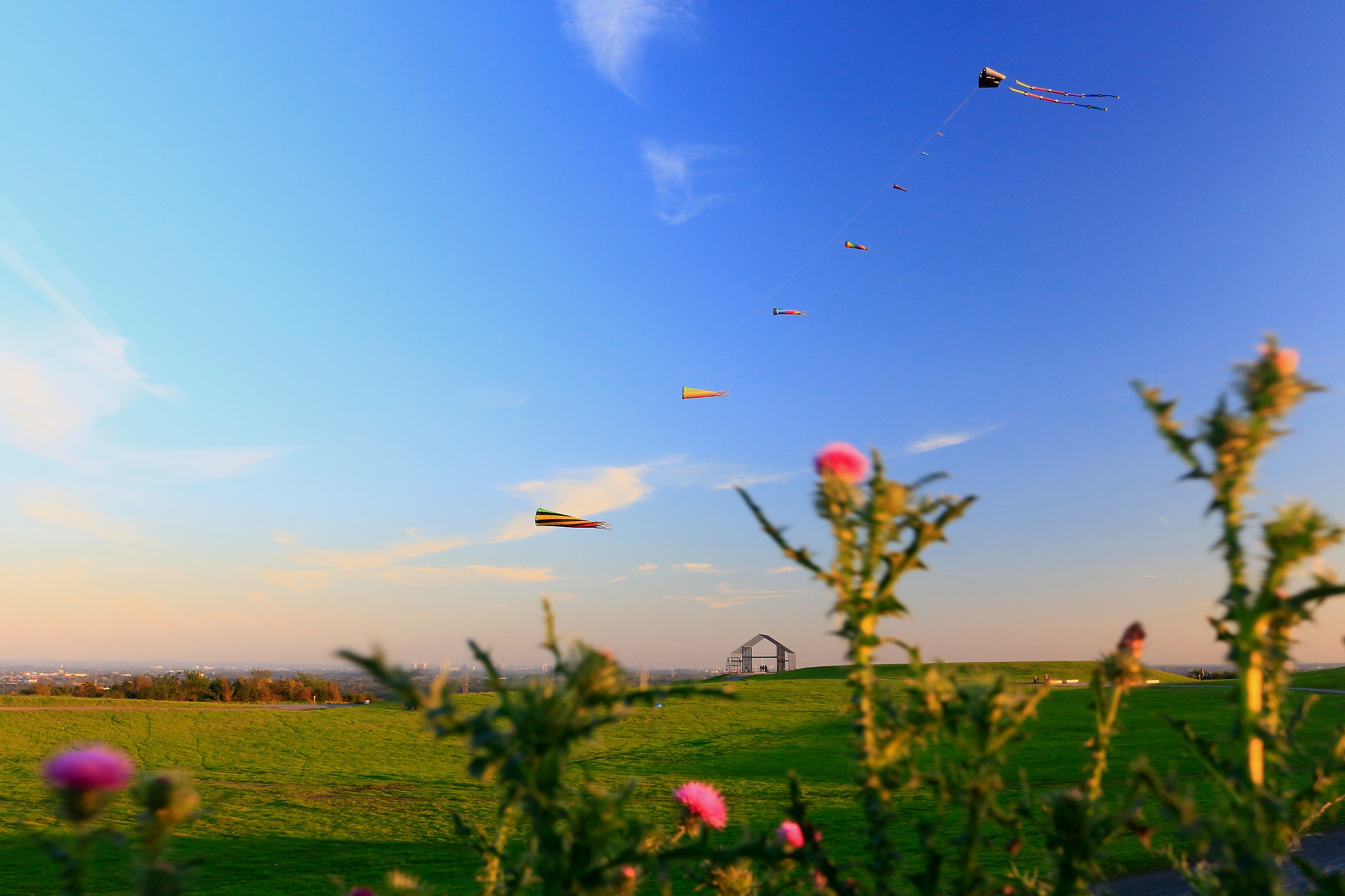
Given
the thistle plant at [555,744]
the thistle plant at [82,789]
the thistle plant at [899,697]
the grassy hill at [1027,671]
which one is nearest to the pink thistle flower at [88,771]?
the thistle plant at [82,789]

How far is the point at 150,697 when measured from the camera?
38.7 meters

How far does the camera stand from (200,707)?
30594 millimetres

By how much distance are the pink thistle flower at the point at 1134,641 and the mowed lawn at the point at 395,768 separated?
636mm

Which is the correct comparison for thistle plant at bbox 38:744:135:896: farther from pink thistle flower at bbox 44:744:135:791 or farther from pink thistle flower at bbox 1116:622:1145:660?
pink thistle flower at bbox 1116:622:1145:660

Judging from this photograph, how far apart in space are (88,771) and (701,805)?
172 cm

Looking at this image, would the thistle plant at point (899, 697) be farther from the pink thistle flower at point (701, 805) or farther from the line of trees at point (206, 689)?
the line of trees at point (206, 689)

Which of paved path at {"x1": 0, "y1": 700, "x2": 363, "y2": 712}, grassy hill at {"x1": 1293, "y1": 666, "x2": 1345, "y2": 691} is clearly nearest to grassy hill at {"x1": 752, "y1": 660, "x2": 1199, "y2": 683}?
grassy hill at {"x1": 1293, "y1": 666, "x2": 1345, "y2": 691}

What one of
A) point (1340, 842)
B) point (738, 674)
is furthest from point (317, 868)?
point (738, 674)

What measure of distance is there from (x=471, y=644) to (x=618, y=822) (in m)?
0.45

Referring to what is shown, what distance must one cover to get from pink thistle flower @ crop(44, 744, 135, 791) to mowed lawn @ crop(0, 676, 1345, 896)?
0.19 metres

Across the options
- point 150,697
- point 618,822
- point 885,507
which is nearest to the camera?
point 618,822

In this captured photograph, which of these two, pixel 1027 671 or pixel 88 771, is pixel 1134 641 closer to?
pixel 88 771

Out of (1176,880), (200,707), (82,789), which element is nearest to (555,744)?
(82,789)

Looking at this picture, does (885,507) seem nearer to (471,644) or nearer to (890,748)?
(890,748)
